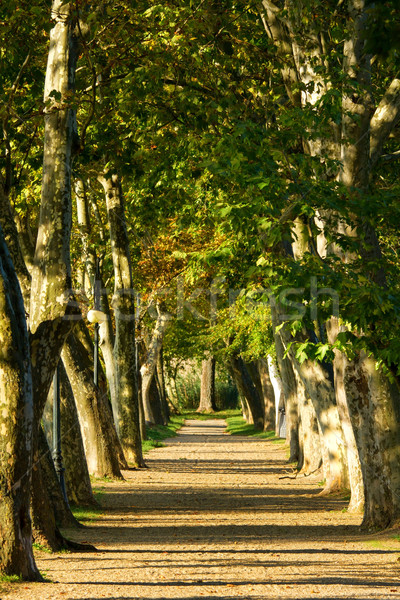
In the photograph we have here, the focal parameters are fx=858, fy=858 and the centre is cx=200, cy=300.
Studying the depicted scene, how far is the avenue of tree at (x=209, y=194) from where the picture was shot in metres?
8.45

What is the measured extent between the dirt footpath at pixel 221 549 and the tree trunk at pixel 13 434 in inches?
14.3

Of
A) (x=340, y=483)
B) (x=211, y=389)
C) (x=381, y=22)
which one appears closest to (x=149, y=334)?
(x=340, y=483)

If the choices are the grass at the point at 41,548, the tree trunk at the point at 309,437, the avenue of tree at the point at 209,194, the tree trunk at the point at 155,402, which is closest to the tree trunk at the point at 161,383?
the tree trunk at the point at 155,402

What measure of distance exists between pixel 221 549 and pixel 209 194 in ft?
31.8

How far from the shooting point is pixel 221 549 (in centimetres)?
1095

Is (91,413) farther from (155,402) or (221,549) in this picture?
(155,402)

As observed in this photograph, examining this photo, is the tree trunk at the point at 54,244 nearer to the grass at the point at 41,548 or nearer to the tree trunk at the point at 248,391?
the grass at the point at 41,548

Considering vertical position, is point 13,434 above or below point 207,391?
below

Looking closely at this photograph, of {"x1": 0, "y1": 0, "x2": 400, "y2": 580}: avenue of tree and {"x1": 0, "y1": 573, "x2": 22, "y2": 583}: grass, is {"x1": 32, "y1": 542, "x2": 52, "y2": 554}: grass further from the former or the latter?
{"x1": 0, "y1": 573, "x2": 22, "y2": 583}: grass

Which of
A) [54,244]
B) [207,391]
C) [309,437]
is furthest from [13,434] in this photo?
[207,391]

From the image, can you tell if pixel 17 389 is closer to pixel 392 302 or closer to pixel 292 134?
pixel 392 302

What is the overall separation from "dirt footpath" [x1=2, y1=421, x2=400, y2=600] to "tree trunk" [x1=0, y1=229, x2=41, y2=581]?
36cm

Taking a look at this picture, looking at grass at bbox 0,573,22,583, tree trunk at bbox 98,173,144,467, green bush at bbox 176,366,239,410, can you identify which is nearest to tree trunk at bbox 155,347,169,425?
tree trunk at bbox 98,173,144,467

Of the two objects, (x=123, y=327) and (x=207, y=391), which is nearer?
(x=123, y=327)
